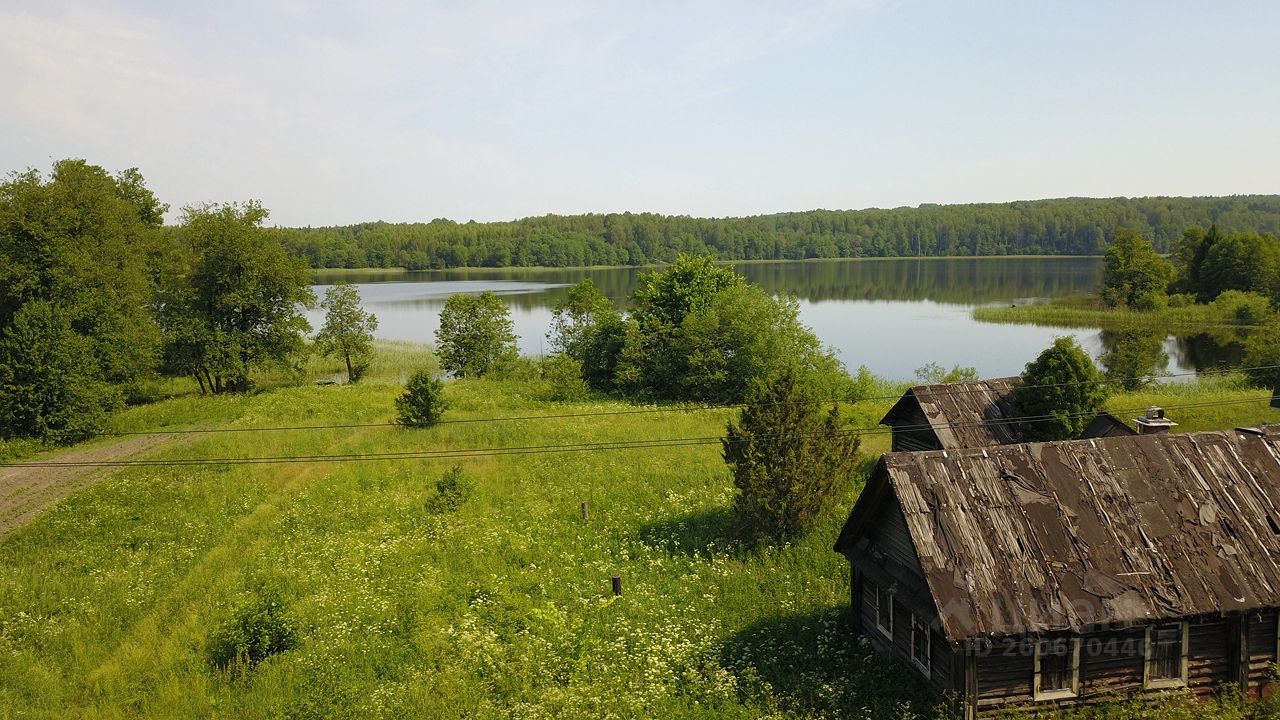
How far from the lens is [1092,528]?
12141 mm

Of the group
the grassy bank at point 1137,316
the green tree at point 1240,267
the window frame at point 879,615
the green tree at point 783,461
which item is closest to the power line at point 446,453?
the green tree at point 783,461

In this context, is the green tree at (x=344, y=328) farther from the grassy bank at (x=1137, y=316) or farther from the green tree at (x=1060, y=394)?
the grassy bank at (x=1137, y=316)

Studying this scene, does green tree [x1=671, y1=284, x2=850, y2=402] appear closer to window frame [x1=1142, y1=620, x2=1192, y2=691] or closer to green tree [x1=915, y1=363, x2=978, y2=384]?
green tree [x1=915, y1=363, x2=978, y2=384]

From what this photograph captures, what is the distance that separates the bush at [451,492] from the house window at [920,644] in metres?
15.1

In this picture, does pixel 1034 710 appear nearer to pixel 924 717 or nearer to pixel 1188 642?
pixel 924 717

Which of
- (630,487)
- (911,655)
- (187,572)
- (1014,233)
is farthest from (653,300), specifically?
(1014,233)

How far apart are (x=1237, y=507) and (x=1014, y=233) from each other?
208208 millimetres

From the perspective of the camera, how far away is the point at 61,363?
31000 mm

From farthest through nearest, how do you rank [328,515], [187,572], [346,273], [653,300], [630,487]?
1. [346,273]
2. [653,300]
3. [630,487]
4. [328,515]
5. [187,572]

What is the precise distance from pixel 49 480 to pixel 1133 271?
3618 inches

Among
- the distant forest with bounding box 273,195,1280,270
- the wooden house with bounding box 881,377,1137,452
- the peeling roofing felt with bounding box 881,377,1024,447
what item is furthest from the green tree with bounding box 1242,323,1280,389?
the distant forest with bounding box 273,195,1280,270

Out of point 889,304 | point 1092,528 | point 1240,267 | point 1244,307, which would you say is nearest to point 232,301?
point 1092,528

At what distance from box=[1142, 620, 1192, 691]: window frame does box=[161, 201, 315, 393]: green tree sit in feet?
145

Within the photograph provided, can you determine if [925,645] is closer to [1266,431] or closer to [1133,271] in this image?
[1266,431]
